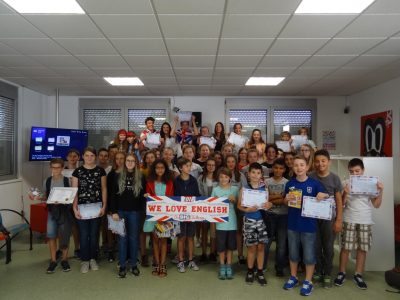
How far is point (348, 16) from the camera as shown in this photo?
3.08 meters

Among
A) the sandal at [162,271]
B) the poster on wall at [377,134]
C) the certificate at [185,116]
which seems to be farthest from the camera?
the certificate at [185,116]

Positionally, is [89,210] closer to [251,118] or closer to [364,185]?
[364,185]

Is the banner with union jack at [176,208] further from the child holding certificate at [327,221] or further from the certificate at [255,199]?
the child holding certificate at [327,221]

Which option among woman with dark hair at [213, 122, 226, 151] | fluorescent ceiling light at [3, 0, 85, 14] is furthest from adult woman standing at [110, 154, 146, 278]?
woman with dark hair at [213, 122, 226, 151]

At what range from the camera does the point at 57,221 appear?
12.8 ft

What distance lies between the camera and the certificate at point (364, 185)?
334cm

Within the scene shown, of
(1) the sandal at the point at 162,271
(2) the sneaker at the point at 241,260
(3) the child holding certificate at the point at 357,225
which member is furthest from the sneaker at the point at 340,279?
(1) the sandal at the point at 162,271

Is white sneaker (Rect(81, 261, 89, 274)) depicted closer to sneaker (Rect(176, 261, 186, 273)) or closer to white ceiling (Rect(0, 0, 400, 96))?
sneaker (Rect(176, 261, 186, 273))

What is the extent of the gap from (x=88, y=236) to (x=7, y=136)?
11.7 ft

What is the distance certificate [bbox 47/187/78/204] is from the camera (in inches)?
145

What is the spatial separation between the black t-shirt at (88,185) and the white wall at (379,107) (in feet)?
15.6

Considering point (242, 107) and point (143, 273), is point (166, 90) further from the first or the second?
point (143, 273)

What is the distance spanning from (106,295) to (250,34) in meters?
3.26

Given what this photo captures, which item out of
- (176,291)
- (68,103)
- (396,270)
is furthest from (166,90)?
(396,270)
